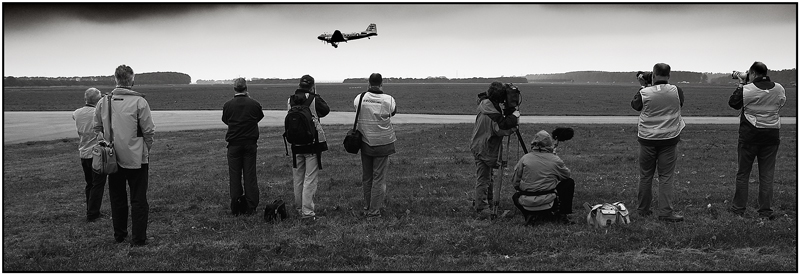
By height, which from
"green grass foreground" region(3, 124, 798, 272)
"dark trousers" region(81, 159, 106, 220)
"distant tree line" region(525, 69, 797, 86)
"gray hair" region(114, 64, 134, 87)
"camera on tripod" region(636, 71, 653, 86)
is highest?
"distant tree line" region(525, 69, 797, 86)

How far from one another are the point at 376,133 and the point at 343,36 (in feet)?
20.5

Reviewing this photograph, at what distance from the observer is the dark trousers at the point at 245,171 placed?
8.29 m

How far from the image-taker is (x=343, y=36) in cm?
1376

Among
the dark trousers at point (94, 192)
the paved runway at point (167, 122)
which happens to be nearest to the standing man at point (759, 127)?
the dark trousers at point (94, 192)

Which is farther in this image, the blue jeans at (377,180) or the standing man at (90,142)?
the blue jeans at (377,180)

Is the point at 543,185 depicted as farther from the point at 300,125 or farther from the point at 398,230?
the point at 300,125

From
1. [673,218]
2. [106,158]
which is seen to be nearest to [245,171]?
[106,158]

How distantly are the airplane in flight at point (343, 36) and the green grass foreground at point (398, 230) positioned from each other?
2531 mm

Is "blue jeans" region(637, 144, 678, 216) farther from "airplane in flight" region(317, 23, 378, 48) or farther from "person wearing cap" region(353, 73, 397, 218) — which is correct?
"airplane in flight" region(317, 23, 378, 48)

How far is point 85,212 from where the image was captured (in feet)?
28.7

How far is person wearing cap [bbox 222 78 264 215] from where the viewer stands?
26.8 ft

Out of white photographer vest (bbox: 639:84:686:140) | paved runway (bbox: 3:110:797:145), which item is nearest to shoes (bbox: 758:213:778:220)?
white photographer vest (bbox: 639:84:686:140)

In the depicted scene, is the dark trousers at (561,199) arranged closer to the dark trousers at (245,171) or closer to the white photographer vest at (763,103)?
the white photographer vest at (763,103)

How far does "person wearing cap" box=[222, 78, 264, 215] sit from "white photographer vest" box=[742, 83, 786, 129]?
6.09 meters
